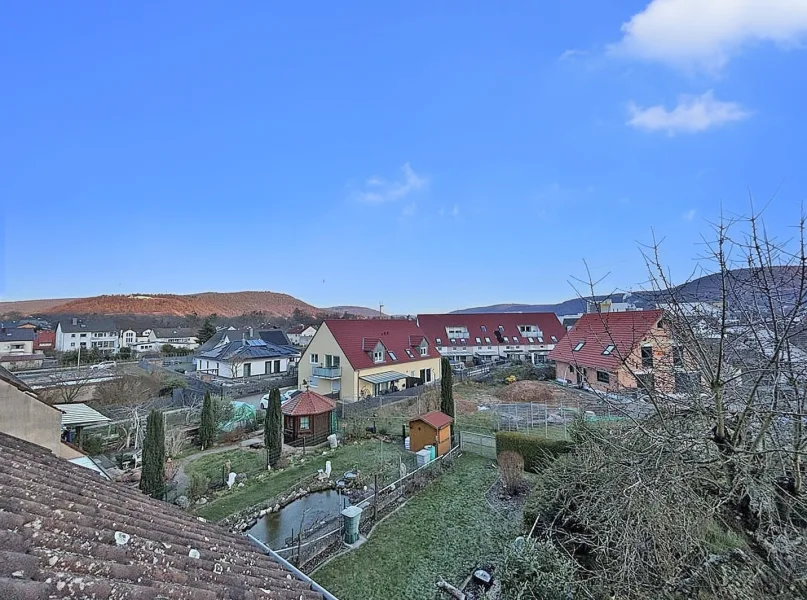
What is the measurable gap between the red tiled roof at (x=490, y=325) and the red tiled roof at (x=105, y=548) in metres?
37.9

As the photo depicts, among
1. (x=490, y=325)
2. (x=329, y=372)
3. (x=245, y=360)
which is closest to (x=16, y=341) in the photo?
(x=245, y=360)

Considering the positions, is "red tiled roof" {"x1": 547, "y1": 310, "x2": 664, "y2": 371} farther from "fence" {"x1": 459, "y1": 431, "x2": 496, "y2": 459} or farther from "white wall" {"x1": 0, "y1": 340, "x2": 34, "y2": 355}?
"white wall" {"x1": 0, "y1": 340, "x2": 34, "y2": 355}

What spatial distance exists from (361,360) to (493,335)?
21002mm

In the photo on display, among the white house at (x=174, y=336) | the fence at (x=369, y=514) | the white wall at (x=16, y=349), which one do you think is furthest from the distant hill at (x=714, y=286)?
the white house at (x=174, y=336)

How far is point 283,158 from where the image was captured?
18422mm

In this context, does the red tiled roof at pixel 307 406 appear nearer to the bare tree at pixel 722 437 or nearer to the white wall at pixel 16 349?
the bare tree at pixel 722 437

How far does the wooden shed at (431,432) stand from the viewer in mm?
14812

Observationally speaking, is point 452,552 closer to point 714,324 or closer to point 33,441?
point 714,324

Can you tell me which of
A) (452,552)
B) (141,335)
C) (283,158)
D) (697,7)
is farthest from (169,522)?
(141,335)

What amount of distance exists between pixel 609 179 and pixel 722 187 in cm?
889

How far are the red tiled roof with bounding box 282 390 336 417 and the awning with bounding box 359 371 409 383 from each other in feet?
23.0

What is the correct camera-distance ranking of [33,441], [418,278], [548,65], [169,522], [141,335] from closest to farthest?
[169,522] < [33,441] < [548,65] < [418,278] < [141,335]

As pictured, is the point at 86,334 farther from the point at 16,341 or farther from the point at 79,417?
the point at 79,417

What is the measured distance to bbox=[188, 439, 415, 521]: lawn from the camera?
11242 mm
